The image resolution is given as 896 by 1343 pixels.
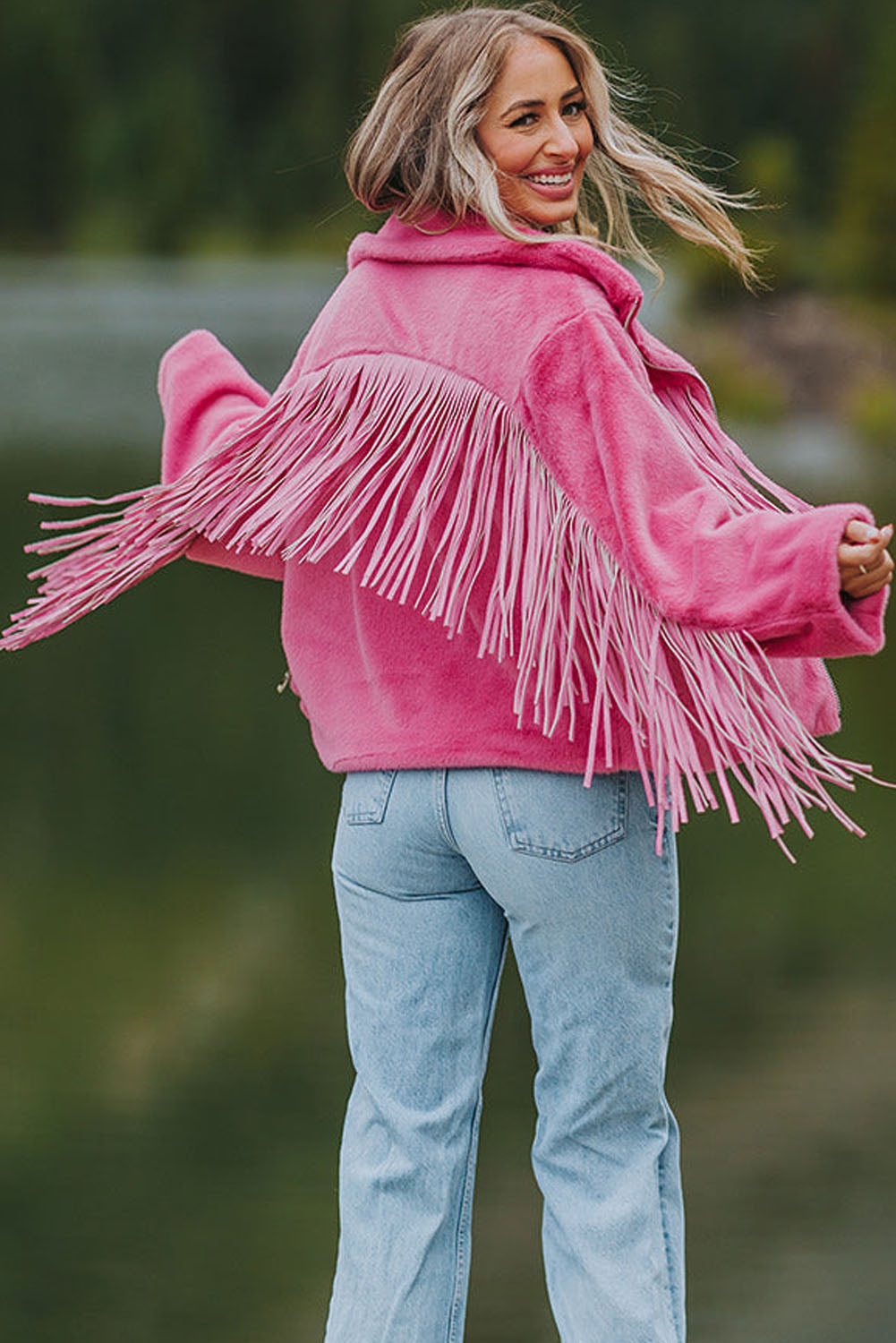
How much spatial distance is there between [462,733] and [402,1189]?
0.25 meters

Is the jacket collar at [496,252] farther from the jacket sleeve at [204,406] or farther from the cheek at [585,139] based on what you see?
the jacket sleeve at [204,406]

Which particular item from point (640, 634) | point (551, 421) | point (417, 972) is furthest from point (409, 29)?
point (417, 972)

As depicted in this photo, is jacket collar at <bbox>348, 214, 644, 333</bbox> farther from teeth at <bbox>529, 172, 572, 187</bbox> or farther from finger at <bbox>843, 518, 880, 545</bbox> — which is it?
finger at <bbox>843, 518, 880, 545</bbox>

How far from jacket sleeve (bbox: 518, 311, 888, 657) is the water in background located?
0.77 metres

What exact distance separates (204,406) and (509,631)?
295mm

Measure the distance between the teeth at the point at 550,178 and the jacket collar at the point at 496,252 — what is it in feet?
0.14

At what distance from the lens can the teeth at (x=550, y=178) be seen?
3.56 ft

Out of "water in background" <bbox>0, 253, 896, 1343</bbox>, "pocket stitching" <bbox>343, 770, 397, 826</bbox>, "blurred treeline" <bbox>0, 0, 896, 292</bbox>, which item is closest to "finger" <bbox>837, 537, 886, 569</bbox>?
"pocket stitching" <bbox>343, 770, 397, 826</bbox>

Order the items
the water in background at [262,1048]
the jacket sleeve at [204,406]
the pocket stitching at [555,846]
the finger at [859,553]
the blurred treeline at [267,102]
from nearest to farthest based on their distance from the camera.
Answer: the finger at [859,553], the pocket stitching at [555,846], the jacket sleeve at [204,406], the water in background at [262,1048], the blurred treeline at [267,102]

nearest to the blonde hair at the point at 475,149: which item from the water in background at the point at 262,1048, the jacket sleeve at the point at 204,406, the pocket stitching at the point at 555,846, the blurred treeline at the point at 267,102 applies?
the jacket sleeve at the point at 204,406

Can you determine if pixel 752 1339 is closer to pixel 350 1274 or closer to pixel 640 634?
pixel 350 1274

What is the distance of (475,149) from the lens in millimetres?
1062

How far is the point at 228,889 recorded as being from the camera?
114 inches

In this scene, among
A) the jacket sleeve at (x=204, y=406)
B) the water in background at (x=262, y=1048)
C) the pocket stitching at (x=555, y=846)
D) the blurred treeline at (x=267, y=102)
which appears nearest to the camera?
the pocket stitching at (x=555, y=846)
